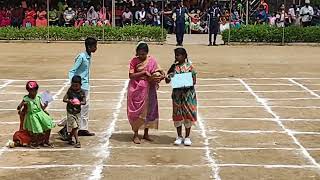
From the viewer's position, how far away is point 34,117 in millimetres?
7949

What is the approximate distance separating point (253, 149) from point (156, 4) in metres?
22.6

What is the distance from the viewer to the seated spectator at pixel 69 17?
27536mm

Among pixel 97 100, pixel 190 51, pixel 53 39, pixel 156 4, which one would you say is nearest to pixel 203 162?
pixel 97 100

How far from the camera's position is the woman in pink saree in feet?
27.1

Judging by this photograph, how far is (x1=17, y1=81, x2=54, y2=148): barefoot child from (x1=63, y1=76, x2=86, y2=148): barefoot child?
0.27 meters

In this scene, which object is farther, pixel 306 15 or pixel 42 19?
pixel 306 15

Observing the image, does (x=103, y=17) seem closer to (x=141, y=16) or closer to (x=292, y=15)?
(x=141, y=16)

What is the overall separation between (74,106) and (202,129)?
2.08m

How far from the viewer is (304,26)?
2706cm

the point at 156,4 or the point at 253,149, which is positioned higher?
the point at 156,4

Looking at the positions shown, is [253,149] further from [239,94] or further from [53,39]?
[53,39]

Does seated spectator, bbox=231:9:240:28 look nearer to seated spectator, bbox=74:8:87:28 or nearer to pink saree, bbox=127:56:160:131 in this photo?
seated spectator, bbox=74:8:87:28

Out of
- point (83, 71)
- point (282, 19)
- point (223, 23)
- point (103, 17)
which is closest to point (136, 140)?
point (83, 71)

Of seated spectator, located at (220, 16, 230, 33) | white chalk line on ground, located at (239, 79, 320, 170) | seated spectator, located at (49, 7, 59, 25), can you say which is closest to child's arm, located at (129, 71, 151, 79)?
white chalk line on ground, located at (239, 79, 320, 170)
